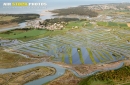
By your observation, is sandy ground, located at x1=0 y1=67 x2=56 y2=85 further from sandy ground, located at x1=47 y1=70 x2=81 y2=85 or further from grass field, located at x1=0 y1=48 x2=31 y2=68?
grass field, located at x1=0 y1=48 x2=31 y2=68

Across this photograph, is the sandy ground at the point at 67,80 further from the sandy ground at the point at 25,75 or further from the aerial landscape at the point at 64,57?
the sandy ground at the point at 25,75

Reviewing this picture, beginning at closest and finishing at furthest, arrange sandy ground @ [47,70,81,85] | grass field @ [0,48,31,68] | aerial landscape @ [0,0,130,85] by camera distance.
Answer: sandy ground @ [47,70,81,85], aerial landscape @ [0,0,130,85], grass field @ [0,48,31,68]

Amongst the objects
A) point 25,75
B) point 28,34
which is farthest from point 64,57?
point 28,34

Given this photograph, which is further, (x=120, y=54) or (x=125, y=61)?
(x=120, y=54)

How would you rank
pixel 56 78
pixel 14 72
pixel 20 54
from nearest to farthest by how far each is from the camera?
pixel 56 78, pixel 14 72, pixel 20 54

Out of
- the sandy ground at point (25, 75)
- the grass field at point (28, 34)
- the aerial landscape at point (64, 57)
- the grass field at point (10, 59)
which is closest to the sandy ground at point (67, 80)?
the aerial landscape at point (64, 57)

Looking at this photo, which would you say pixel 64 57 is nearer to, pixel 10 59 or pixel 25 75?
pixel 25 75

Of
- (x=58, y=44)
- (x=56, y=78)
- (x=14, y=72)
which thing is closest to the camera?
(x=56, y=78)

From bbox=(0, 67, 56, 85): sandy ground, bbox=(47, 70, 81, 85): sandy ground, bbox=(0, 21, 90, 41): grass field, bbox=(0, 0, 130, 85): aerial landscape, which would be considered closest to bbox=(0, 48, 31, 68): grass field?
bbox=(0, 0, 130, 85): aerial landscape

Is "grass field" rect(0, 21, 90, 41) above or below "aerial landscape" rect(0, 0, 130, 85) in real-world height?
above

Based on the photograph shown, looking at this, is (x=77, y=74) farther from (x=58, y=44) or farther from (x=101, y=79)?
(x=58, y=44)

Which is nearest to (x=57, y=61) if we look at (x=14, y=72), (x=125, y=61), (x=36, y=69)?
(x=36, y=69)
